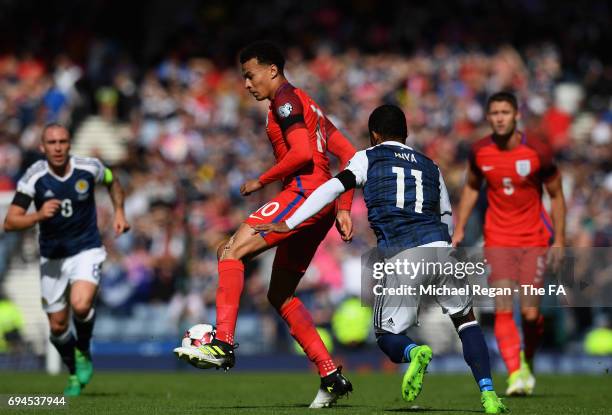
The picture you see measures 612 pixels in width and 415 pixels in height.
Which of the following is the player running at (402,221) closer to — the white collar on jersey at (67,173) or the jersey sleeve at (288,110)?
the jersey sleeve at (288,110)

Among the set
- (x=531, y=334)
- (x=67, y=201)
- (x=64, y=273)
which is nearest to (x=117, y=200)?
(x=67, y=201)

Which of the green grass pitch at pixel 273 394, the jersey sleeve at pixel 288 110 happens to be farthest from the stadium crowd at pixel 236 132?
the jersey sleeve at pixel 288 110

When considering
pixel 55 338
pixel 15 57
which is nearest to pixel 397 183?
pixel 55 338

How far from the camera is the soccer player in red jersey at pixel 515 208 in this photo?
12047 millimetres

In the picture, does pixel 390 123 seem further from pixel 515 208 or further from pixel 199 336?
pixel 515 208

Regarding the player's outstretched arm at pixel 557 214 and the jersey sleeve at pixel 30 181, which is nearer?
the player's outstretched arm at pixel 557 214

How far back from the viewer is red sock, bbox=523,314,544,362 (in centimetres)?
1222

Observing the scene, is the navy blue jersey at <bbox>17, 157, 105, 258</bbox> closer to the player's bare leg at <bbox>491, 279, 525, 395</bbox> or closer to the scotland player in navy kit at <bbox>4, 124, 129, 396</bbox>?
the scotland player in navy kit at <bbox>4, 124, 129, 396</bbox>

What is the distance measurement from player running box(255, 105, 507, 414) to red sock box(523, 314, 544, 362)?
137 inches

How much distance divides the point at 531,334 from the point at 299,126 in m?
4.27

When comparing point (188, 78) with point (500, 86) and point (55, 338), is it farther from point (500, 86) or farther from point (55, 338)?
point (55, 338)

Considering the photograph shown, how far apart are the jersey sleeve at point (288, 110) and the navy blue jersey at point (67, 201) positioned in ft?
11.1

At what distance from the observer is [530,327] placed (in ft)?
40.2

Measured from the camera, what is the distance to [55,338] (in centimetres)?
1227
